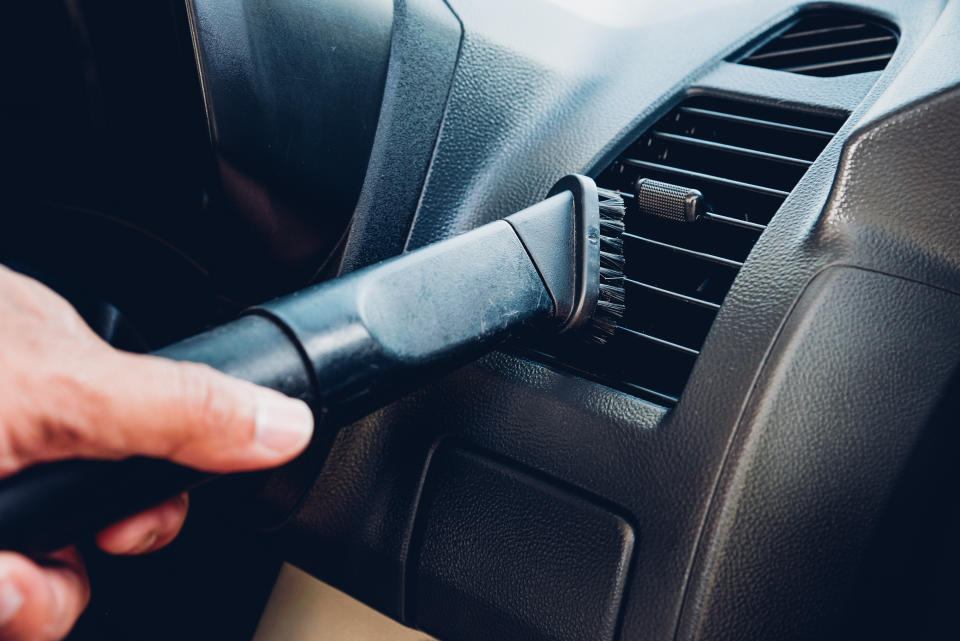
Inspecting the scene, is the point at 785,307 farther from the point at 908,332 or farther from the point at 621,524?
the point at 621,524

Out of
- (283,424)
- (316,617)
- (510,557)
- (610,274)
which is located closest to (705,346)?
(610,274)

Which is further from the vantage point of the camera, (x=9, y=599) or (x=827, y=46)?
(x=827, y=46)

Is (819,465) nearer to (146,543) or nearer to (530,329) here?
(530,329)

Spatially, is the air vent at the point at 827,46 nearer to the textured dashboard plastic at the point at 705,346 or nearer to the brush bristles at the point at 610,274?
the textured dashboard plastic at the point at 705,346

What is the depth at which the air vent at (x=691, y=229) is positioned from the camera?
1.94ft

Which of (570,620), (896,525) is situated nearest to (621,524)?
(570,620)

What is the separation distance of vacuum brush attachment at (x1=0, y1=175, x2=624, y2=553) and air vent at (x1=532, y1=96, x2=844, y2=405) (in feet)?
0.11

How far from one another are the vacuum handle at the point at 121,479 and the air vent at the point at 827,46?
0.57 meters

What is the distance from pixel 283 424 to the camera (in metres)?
0.37

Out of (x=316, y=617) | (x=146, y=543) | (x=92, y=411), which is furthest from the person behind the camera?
(x=316, y=617)

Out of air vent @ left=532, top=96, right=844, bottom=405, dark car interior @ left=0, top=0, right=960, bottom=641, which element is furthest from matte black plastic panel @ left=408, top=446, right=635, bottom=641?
air vent @ left=532, top=96, right=844, bottom=405

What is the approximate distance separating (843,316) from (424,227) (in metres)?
0.35

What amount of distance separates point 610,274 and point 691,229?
9cm

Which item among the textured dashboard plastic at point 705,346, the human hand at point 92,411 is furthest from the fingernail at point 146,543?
Answer: the textured dashboard plastic at point 705,346
